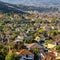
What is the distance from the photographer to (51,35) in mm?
48031

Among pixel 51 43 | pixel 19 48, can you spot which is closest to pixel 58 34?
pixel 51 43

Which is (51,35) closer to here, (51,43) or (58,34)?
(58,34)

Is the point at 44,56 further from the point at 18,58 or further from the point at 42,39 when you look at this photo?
the point at 42,39

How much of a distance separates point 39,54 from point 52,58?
2.73 metres

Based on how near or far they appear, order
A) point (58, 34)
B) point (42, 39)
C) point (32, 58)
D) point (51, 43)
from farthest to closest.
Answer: point (58, 34), point (42, 39), point (51, 43), point (32, 58)

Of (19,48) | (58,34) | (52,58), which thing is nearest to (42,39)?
(58,34)

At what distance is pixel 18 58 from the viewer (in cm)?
2495

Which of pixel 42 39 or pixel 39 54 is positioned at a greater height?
pixel 39 54

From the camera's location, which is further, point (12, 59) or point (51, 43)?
point (51, 43)

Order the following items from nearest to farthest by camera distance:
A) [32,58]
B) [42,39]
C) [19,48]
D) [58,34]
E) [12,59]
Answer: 1. [12,59]
2. [32,58]
3. [19,48]
4. [42,39]
5. [58,34]

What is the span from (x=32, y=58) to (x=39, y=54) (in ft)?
2.52

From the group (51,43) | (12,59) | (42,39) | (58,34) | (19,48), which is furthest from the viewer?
(58,34)

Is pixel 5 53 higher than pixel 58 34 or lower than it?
higher

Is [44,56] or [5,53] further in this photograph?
[44,56]
